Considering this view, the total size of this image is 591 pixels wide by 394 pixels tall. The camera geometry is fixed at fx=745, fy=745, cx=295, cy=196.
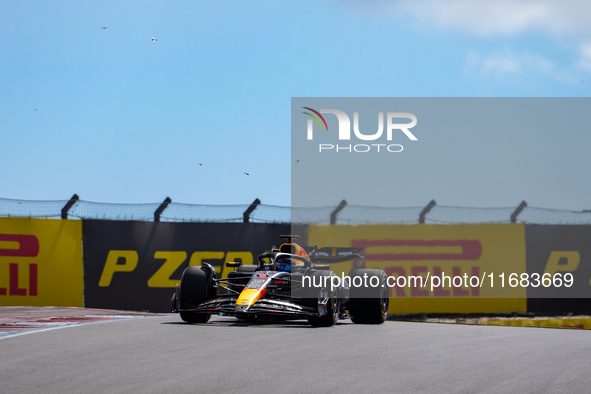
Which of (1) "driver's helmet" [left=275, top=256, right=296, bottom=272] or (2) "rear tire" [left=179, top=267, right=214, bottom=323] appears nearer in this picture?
(2) "rear tire" [left=179, top=267, right=214, bottom=323]

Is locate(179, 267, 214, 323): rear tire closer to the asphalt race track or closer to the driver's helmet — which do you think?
the driver's helmet

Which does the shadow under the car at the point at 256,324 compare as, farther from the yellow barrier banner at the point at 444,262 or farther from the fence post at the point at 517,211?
the fence post at the point at 517,211

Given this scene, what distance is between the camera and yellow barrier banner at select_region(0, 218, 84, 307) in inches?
629

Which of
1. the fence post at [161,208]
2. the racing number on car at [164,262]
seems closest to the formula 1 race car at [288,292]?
the racing number on car at [164,262]

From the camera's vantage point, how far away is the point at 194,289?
1045 cm

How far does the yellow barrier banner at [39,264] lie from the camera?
16.0 meters

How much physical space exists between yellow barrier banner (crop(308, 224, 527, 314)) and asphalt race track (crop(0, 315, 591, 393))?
24.0 feet

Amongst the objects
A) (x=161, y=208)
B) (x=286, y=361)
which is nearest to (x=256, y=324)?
(x=286, y=361)

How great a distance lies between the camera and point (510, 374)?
5762 mm

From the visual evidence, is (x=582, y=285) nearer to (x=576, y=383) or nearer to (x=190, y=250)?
(x=190, y=250)

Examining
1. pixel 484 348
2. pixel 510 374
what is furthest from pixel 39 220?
pixel 510 374

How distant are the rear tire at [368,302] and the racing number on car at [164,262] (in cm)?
565

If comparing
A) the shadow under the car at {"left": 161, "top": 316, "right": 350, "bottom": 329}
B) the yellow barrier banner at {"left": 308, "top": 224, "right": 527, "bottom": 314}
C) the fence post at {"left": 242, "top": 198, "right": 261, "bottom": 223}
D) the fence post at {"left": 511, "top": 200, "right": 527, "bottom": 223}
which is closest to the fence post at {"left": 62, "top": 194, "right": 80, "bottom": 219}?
the fence post at {"left": 242, "top": 198, "right": 261, "bottom": 223}

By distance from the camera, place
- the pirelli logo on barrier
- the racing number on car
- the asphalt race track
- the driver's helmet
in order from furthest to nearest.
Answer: the racing number on car, the pirelli logo on barrier, the driver's helmet, the asphalt race track
